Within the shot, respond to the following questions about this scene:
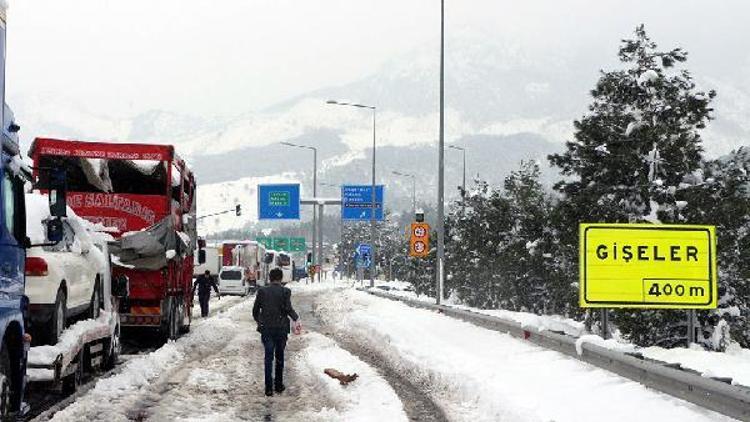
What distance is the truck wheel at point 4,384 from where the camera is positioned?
732cm

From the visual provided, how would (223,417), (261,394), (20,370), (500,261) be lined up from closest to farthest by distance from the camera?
(20,370) < (223,417) < (261,394) < (500,261)

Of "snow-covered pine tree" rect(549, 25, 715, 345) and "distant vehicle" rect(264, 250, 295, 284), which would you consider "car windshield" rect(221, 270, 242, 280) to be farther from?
"snow-covered pine tree" rect(549, 25, 715, 345)

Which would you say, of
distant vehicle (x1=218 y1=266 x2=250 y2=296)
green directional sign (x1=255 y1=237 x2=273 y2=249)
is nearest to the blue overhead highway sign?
distant vehicle (x1=218 y1=266 x2=250 y2=296)

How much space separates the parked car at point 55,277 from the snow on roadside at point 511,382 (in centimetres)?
441

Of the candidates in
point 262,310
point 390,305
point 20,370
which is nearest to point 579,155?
point 390,305

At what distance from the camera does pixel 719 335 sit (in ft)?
90.5

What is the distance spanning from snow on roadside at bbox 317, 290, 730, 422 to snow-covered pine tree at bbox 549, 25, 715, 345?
12.4m

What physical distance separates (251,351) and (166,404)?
771cm

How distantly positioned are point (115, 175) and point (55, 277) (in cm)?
784

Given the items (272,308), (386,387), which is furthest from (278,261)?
(386,387)

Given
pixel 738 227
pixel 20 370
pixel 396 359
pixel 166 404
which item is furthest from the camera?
pixel 738 227

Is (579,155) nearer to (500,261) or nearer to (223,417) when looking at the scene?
(500,261)

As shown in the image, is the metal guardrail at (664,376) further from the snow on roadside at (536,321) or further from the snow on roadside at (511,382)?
the snow on roadside at (536,321)

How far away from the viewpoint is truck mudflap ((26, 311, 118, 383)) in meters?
9.70
